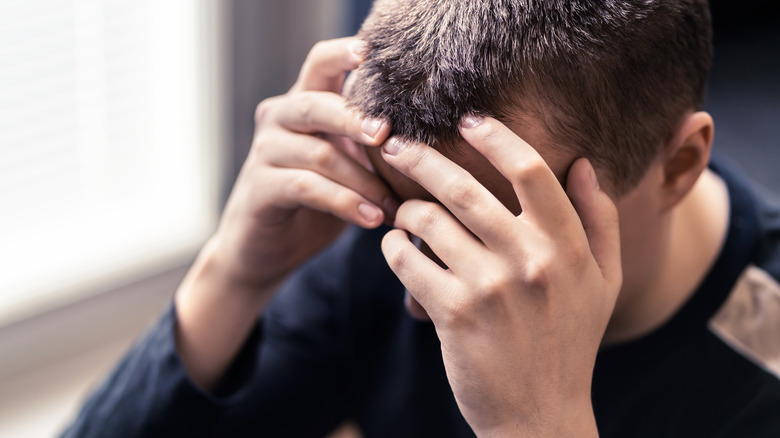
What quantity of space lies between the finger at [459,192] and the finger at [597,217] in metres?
0.09

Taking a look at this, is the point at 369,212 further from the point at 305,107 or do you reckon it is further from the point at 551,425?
the point at 551,425

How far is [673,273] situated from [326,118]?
1.65ft

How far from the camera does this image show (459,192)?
23.8 inches

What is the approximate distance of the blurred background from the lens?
1324mm

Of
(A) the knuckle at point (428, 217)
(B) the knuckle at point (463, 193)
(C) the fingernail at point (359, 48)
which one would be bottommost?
(A) the knuckle at point (428, 217)

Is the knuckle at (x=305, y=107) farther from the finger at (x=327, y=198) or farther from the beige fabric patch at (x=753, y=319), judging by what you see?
the beige fabric patch at (x=753, y=319)

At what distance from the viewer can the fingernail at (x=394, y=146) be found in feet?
2.10

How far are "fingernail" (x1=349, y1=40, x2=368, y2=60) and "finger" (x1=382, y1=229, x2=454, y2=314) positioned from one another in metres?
0.20

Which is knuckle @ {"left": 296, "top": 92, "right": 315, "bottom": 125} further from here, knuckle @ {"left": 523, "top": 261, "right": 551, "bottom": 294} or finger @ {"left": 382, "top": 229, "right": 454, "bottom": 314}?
knuckle @ {"left": 523, "top": 261, "right": 551, "bottom": 294}

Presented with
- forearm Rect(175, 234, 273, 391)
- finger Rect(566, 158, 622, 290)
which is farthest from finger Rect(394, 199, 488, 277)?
forearm Rect(175, 234, 273, 391)

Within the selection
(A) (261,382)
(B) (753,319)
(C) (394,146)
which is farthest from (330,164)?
(B) (753,319)

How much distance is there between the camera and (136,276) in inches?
61.4

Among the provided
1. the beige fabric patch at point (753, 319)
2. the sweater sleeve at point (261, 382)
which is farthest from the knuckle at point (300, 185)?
the beige fabric patch at point (753, 319)

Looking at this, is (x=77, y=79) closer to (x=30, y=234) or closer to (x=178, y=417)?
(x=30, y=234)
